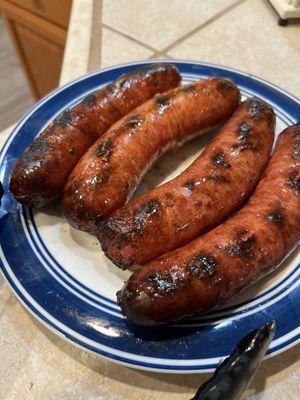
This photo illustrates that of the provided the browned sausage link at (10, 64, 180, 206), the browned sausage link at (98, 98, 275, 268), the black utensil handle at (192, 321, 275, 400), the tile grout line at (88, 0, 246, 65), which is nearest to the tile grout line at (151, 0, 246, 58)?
the tile grout line at (88, 0, 246, 65)

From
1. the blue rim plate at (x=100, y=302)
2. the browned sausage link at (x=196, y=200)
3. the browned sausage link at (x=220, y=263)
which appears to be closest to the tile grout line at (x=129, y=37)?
the browned sausage link at (x=196, y=200)

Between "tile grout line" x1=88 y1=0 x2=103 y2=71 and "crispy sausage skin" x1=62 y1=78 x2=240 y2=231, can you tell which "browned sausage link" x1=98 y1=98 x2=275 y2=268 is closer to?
"crispy sausage skin" x1=62 y1=78 x2=240 y2=231

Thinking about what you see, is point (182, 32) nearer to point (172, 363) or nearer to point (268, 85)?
point (268, 85)

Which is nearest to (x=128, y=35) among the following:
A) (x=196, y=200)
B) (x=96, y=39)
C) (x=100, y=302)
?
(x=96, y=39)


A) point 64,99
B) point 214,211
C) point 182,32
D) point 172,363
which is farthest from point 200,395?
point 182,32

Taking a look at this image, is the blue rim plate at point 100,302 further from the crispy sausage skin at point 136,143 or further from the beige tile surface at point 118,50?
the beige tile surface at point 118,50

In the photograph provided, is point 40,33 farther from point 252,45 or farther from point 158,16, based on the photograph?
point 252,45

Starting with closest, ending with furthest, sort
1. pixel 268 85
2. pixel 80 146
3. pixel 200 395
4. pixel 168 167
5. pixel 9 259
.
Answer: pixel 200 395, pixel 9 259, pixel 80 146, pixel 168 167, pixel 268 85
